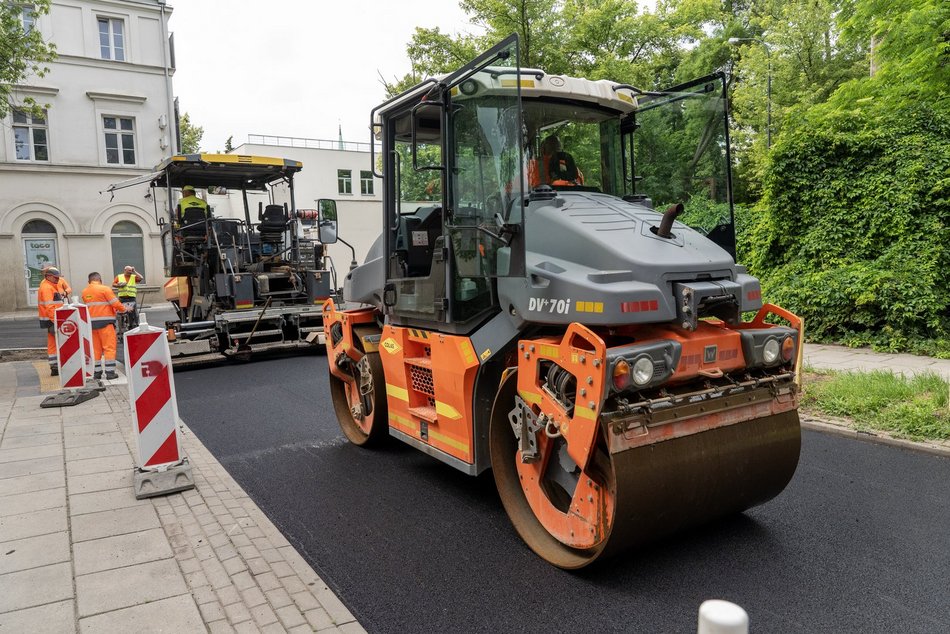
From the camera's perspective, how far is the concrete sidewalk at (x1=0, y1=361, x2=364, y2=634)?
3053 mm

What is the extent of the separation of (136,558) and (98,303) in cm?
688

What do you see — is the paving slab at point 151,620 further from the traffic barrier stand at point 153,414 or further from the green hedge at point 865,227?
the green hedge at point 865,227

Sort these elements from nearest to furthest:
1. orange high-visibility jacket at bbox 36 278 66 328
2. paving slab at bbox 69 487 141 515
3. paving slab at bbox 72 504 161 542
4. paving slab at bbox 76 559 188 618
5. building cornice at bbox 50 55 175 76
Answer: paving slab at bbox 76 559 188 618
paving slab at bbox 72 504 161 542
paving slab at bbox 69 487 141 515
orange high-visibility jacket at bbox 36 278 66 328
building cornice at bbox 50 55 175 76

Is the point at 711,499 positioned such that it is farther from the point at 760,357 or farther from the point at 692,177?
the point at 692,177

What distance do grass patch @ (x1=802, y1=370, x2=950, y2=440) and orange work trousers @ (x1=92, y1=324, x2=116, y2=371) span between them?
885 centimetres

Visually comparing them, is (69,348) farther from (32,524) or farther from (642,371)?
(642,371)

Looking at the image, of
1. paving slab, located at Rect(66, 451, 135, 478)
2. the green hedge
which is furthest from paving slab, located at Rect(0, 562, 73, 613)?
the green hedge

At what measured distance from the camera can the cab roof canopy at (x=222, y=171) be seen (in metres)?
10.5

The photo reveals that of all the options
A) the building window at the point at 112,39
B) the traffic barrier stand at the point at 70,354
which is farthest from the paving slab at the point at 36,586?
the building window at the point at 112,39

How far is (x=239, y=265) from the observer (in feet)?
37.2

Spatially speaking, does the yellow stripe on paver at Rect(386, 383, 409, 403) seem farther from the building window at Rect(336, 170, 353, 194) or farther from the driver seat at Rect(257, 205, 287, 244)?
the building window at Rect(336, 170, 353, 194)

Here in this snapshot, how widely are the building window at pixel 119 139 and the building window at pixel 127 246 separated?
2450mm

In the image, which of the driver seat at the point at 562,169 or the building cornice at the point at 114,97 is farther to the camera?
the building cornice at the point at 114,97

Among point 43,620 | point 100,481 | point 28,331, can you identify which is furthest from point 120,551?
point 28,331
